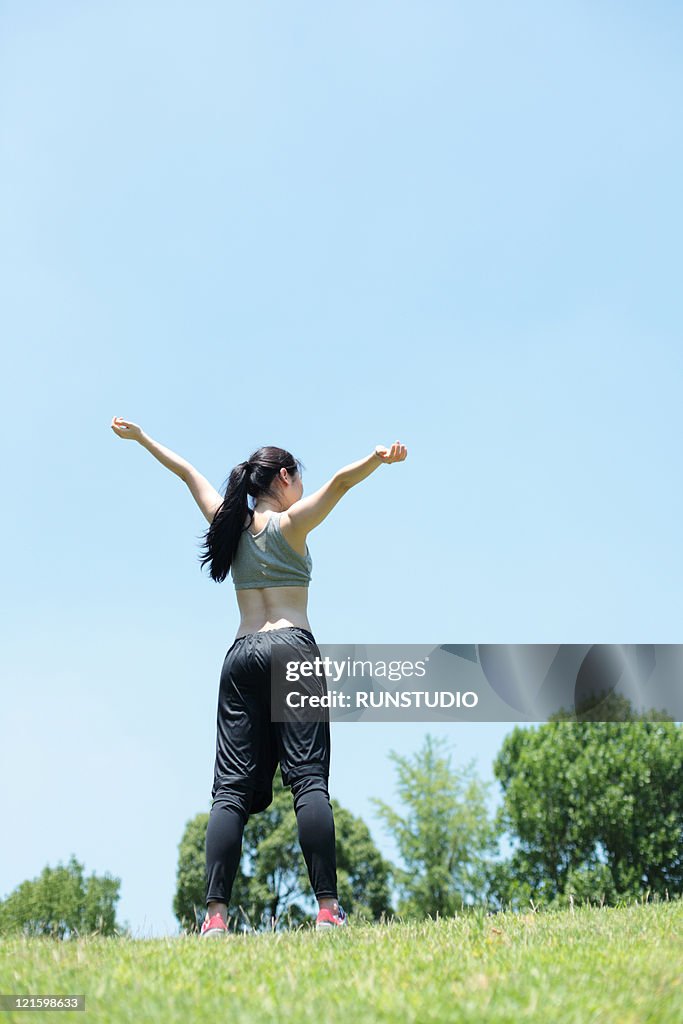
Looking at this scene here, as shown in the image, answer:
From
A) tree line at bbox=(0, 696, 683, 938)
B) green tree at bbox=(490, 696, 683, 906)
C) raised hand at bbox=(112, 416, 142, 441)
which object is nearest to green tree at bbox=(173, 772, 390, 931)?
tree line at bbox=(0, 696, 683, 938)

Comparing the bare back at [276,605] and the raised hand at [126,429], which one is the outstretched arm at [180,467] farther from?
the bare back at [276,605]

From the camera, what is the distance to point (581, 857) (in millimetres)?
28875

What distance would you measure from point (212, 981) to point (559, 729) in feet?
91.4

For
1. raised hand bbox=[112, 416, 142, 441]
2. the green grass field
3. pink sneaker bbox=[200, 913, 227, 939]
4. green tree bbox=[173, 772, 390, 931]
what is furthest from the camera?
green tree bbox=[173, 772, 390, 931]

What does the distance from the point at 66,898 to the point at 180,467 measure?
36.0 metres

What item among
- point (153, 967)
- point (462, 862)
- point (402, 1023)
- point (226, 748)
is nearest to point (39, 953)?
point (153, 967)

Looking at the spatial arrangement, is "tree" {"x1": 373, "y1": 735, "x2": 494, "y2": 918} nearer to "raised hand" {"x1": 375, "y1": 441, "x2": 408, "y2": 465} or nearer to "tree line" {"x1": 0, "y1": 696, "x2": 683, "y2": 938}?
"tree line" {"x1": 0, "y1": 696, "x2": 683, "y2": 938}

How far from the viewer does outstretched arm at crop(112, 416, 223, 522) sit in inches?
261

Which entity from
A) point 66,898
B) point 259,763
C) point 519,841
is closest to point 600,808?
point 519,841

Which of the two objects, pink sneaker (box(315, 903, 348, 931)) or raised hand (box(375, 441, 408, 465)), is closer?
pink sneaker (box(315, 903, 348, 931))

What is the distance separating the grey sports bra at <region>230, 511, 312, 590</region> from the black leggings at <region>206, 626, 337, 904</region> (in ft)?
1.15

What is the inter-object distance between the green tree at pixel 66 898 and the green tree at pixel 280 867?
10.9 feet

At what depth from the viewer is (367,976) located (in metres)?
3.76

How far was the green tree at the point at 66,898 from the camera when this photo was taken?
1375 inches
